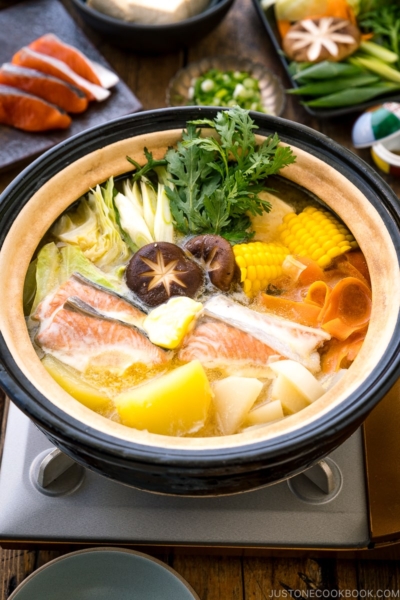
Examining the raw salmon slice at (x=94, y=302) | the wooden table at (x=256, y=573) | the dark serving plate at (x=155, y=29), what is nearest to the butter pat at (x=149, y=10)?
the dark serving plate at (x=155, y=29)

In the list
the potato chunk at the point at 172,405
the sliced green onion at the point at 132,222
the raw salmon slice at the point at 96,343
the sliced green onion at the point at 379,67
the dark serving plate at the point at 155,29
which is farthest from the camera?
the sliced green onion at the point at 379,67

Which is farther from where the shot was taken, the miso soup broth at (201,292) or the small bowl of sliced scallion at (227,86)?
the small bowl of sliced scallion at (227,86)

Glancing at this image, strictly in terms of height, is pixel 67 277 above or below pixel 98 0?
below

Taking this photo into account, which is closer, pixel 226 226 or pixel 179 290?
pixel 179 290

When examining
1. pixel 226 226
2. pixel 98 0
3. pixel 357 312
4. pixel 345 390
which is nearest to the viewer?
pixel 345 390

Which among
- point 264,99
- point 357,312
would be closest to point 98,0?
point 264,99

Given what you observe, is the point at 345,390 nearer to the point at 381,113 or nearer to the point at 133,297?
the point at 133,297

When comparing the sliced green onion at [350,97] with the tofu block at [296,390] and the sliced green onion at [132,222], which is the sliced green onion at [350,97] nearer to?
the sliced green onion at [132,222]
